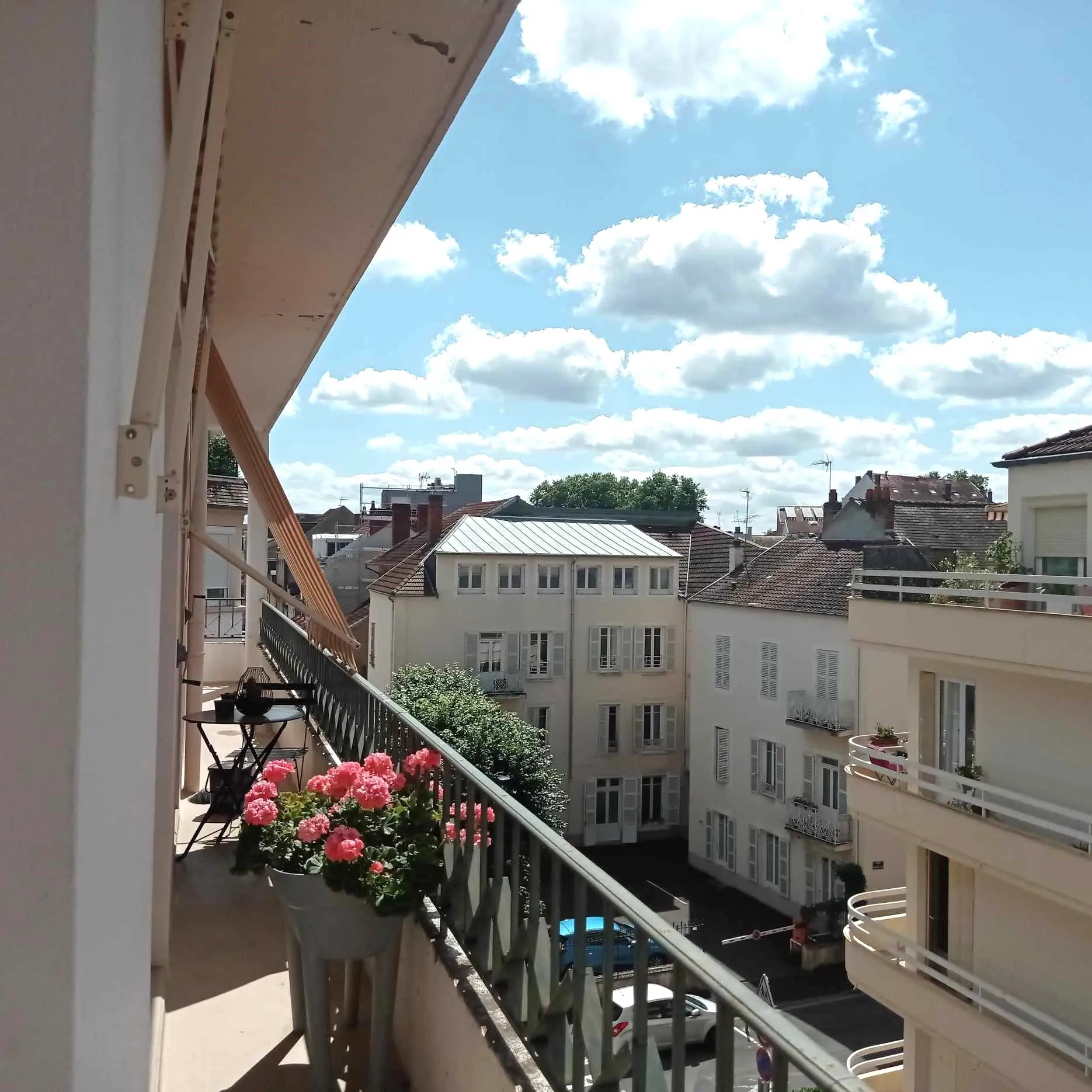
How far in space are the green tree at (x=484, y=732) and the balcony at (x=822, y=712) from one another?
213 inches

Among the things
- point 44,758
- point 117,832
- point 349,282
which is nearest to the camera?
point 44,758

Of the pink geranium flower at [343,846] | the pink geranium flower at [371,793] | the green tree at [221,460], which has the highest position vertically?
the green tree at [221,460]

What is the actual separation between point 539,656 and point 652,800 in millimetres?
5082

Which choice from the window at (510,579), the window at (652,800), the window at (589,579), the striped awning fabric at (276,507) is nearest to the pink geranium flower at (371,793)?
the striped awning fabric at (276,507)

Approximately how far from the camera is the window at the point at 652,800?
2586 centimetres

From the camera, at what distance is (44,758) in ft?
2.44


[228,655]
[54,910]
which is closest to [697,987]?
[54,910]

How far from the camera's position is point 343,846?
7.61 feet

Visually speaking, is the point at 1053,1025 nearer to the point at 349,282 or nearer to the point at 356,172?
the point at 349,282

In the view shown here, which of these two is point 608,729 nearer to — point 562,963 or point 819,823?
point 819,823

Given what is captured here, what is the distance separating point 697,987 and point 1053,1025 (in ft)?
34.2

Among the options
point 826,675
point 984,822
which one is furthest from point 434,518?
point 984,822

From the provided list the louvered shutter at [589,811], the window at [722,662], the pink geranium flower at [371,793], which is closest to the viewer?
the pink geranium flower at [371,793]

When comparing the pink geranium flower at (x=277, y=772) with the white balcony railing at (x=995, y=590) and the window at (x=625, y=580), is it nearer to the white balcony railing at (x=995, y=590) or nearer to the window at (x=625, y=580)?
the white balcony railing at (x=995, y=590)
